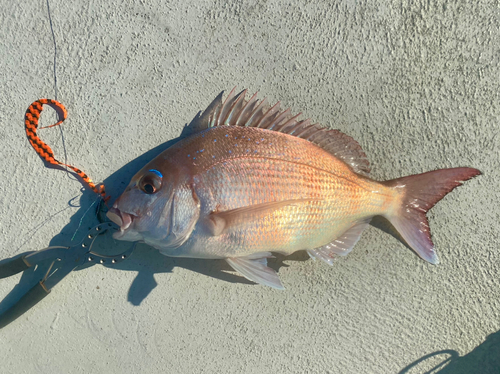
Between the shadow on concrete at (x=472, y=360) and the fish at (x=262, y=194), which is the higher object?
the fish at (x=262, y=194)

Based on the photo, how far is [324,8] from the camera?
4.64ft

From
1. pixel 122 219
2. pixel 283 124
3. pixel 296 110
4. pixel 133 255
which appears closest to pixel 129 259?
pixel 133 255

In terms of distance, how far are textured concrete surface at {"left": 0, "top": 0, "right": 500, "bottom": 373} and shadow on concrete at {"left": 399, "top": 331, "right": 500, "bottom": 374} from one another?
1cm

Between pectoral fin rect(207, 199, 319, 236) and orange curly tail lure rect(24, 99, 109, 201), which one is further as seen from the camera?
orange curly tail lure rect(24, 99, 109, 201)

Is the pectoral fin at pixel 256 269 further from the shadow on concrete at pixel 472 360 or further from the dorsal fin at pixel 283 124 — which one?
the shadow on concrete at pixel 472 360

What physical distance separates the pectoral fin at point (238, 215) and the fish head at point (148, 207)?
17 cm

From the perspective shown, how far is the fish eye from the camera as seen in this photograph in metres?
1.15

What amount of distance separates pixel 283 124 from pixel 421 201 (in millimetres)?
737

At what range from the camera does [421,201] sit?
1.36 metres

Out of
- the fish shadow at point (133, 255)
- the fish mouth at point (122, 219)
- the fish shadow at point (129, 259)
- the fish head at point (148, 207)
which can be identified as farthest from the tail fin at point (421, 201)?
the fish mouth at point (122, 219)

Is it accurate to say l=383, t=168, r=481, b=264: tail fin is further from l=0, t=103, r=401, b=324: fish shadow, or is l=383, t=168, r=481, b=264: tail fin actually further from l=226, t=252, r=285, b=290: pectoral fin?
l=226, t=252, r=285, b=290: pectoral fin

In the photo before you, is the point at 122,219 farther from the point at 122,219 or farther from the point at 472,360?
the point at 472,360

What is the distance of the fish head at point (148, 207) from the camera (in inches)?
44.9

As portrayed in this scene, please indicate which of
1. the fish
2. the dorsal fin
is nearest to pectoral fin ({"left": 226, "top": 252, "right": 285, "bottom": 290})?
the fish
